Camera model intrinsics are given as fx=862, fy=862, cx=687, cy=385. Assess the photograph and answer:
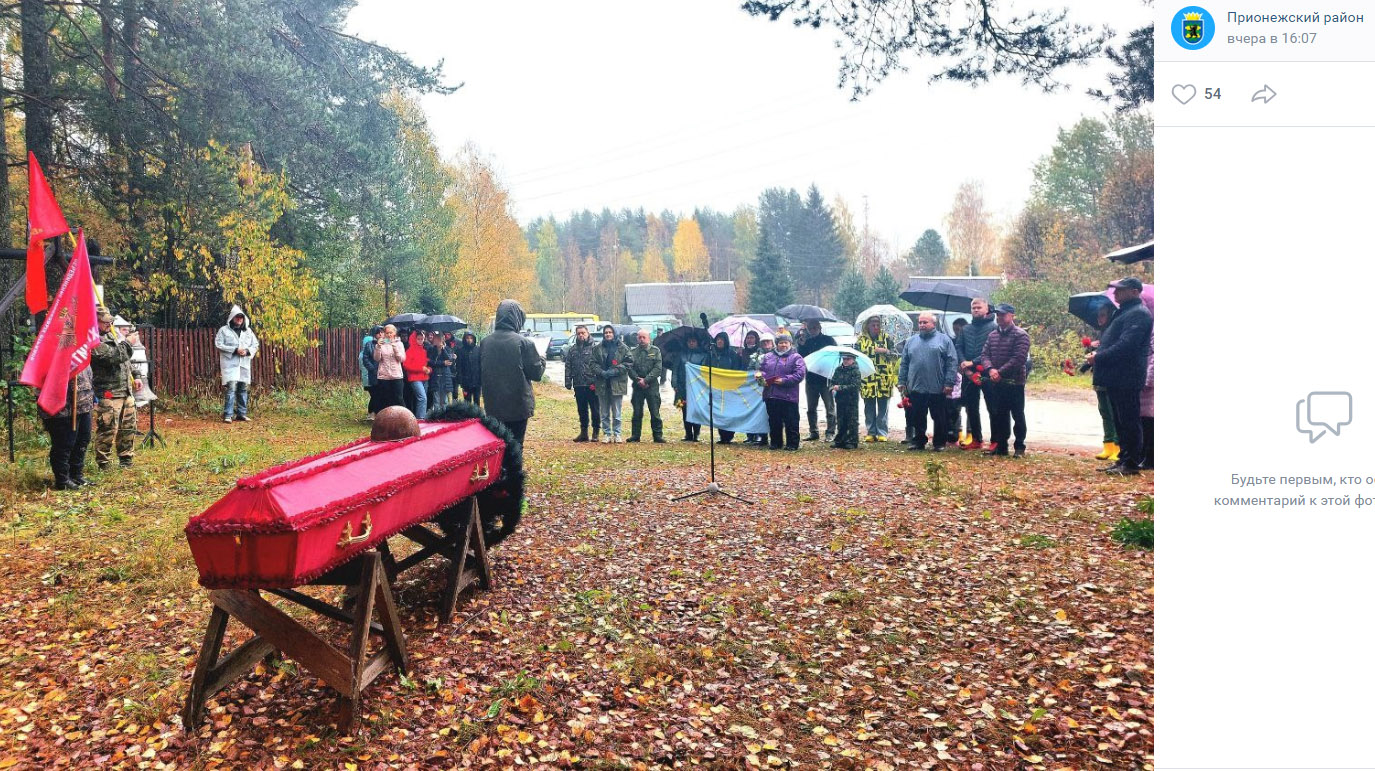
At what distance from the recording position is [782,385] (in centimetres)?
1166

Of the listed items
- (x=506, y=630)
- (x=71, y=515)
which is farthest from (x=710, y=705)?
(x=71, y=515)

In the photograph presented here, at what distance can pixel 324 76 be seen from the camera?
57.7 ft

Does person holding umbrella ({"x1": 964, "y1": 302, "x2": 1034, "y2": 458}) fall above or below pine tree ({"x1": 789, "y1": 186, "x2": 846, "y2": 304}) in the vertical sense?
below

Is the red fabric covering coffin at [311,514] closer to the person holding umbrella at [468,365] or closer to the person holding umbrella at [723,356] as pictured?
the person holding umbrella at [723,356]

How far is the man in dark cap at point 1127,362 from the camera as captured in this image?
27.1ft

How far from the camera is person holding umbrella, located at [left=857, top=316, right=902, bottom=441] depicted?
12125 mm

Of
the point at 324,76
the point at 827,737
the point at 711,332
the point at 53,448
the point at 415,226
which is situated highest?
the point at 324,76

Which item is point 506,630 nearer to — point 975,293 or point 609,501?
point 609,501

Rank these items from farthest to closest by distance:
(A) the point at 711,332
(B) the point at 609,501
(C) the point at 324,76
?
(C) the point at 324,76 < (A) the point at 711,332 < (B) the point at 609,501

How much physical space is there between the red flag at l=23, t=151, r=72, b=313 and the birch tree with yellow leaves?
992 inches

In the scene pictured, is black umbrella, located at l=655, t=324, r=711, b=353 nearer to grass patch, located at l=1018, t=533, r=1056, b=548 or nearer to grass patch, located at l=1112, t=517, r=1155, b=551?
grass patch, located at l=1018, t=533, r=1056, b=548

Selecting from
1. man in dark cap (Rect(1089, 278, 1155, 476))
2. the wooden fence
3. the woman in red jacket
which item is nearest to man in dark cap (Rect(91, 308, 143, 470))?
the woman in red jacket

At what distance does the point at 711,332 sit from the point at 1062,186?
2954 cm
